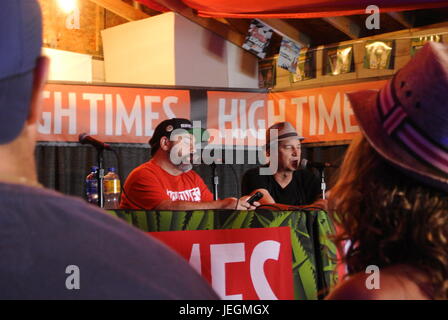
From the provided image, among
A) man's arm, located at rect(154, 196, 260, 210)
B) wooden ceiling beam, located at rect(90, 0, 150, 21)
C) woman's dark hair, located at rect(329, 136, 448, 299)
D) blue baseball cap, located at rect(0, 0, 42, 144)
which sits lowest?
man's arm, located at rect(154, 196, 260, 210)

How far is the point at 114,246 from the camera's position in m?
0.58

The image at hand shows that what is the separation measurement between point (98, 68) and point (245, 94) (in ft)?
6.73

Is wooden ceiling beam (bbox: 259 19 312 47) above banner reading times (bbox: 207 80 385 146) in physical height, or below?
above

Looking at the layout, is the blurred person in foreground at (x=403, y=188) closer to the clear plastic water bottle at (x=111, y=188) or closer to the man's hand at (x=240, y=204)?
the man's hand at (x=240, y=204)

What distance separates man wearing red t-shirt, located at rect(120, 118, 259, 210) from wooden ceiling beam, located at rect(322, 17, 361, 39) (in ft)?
9.59

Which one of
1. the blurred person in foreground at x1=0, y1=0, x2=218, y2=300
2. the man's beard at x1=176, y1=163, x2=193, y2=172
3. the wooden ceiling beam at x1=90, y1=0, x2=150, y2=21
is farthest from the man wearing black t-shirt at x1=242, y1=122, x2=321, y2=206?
the blurred person in foreground at x1=0, y1=0, x2=218, y2=300

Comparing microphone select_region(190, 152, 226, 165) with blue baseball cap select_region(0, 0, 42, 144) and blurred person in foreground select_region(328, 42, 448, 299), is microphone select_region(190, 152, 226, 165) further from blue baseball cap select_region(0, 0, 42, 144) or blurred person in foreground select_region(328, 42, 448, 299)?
blue baseball cap select_region(0, 0, 42, 144)

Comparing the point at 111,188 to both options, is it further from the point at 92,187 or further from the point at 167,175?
the point at 167,175

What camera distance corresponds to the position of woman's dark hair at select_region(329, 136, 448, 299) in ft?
3.21

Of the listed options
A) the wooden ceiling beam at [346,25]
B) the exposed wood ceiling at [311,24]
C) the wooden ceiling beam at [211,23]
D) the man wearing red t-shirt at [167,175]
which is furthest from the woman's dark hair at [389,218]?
the wooden ceiling beam at [346,25]

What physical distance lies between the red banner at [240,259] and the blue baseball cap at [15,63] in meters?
1.76

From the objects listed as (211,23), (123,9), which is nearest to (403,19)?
(211,23)

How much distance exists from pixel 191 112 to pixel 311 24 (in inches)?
82.3

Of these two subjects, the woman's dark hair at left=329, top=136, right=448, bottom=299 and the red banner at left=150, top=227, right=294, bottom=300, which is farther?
the red banner at left=150, top=227, right=294, bottom=300
